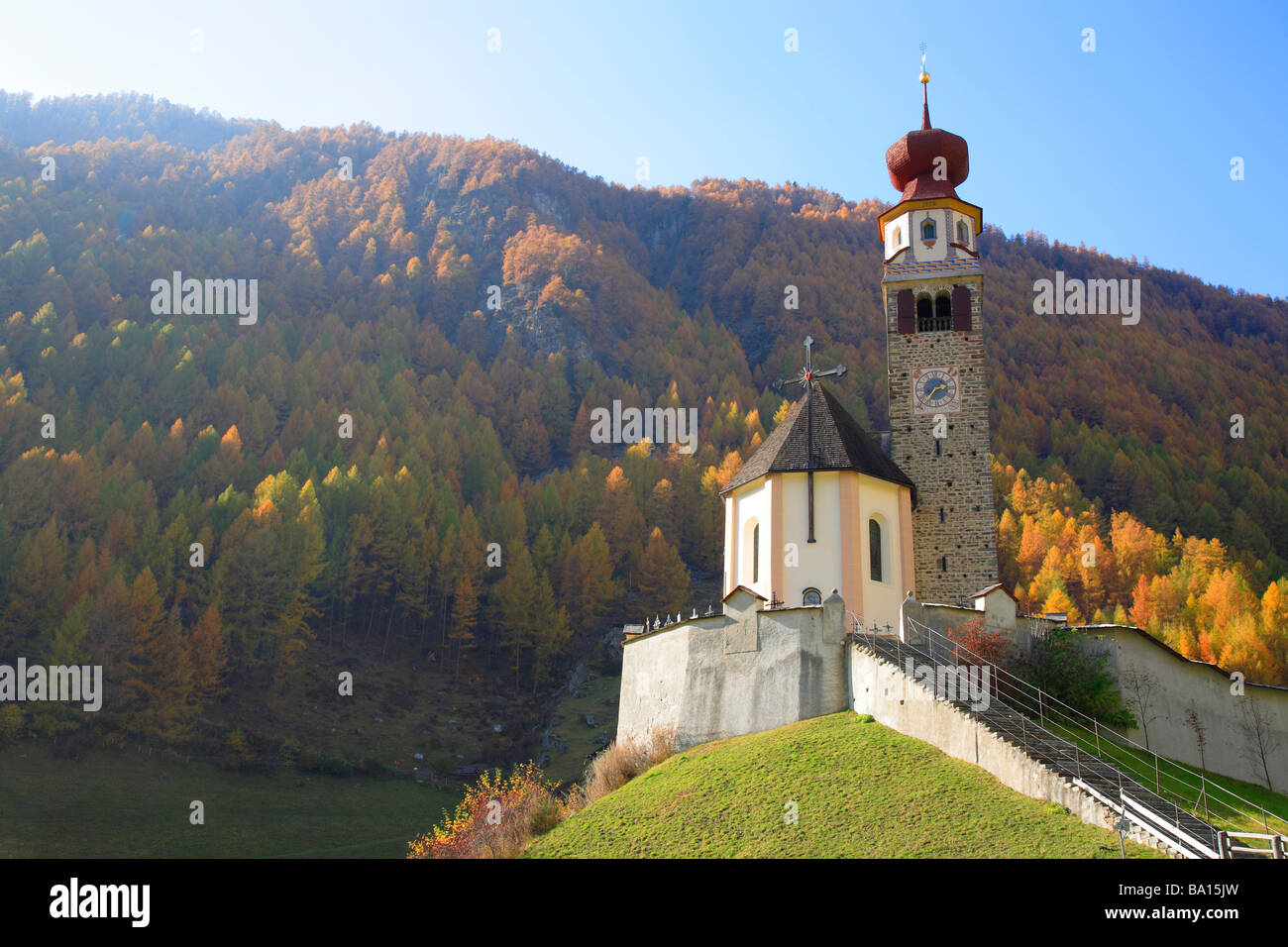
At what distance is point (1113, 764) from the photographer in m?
24.9

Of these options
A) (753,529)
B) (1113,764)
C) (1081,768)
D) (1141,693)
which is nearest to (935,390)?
(753,529)

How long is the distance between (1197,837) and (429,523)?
2547 inches

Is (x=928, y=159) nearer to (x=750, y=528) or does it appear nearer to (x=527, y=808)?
(x=750, y=528)

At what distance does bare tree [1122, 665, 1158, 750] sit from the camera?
3017 cm

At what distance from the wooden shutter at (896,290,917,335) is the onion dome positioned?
13.5 feet

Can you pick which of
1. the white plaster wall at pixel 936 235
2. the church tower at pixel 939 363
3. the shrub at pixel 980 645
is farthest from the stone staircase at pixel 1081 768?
the white plaster wall at pixel 936 235

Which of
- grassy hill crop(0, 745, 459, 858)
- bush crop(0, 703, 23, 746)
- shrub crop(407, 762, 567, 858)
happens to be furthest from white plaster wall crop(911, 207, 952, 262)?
bush crop(0, 703, 23, 746)

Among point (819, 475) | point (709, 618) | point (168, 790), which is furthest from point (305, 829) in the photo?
point (819, 475)

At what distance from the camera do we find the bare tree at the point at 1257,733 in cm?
3173

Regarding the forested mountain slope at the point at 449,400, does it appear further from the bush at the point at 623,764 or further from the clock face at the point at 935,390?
the bush at the point at 623,764

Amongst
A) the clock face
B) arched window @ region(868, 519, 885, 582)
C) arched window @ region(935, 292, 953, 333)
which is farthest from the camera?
arched window @ region(935, 292, 953, 333)

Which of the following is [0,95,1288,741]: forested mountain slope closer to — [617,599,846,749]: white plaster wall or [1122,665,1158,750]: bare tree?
[1122,665,1158,750]: bare tree

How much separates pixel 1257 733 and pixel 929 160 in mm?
24598

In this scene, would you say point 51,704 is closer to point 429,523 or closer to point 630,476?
point 429,523
